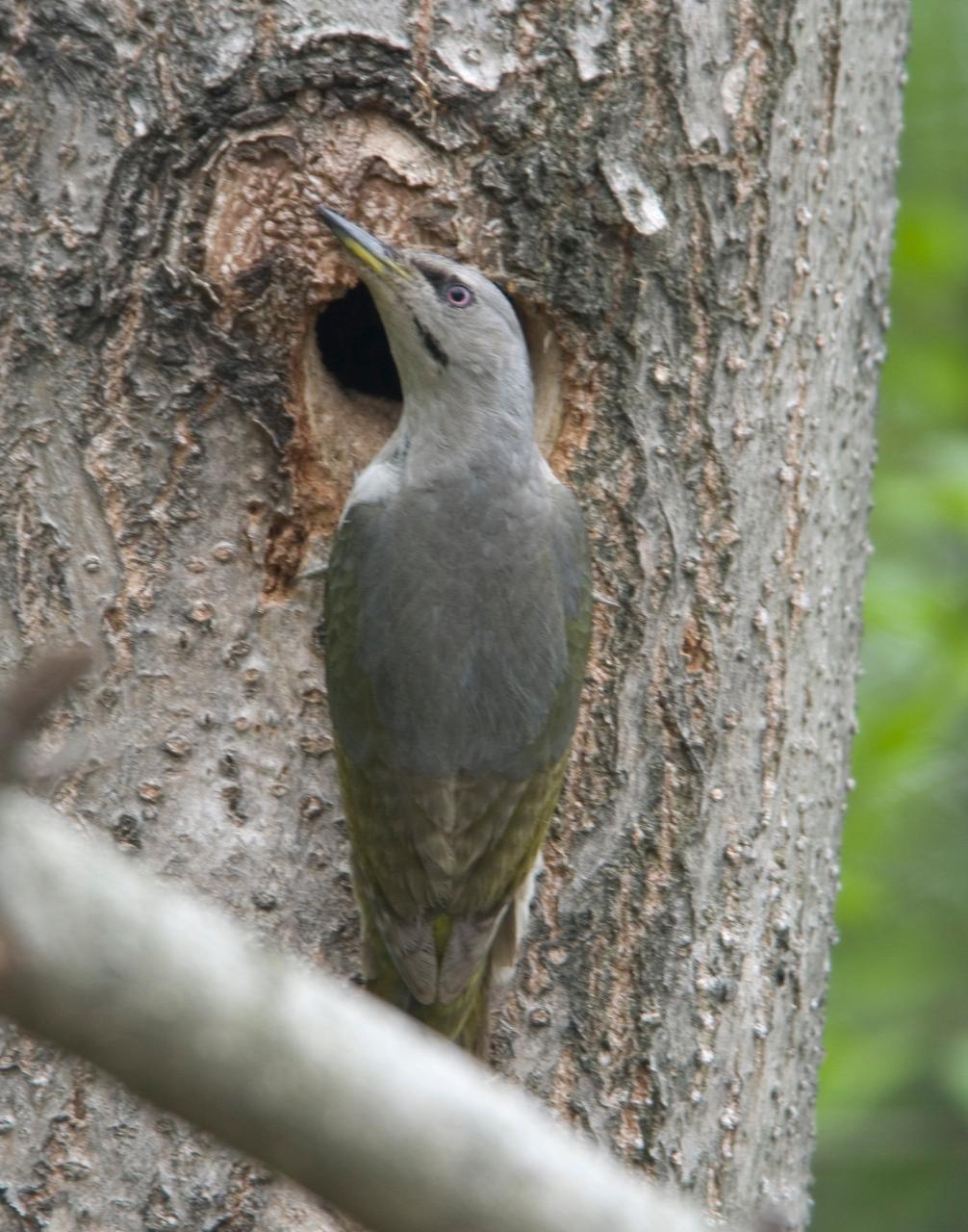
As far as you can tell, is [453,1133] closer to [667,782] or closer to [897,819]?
[667,782]

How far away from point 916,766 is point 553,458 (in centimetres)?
259

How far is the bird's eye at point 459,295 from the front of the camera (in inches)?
132

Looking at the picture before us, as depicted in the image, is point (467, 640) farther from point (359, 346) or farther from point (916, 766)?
point (916, 766)

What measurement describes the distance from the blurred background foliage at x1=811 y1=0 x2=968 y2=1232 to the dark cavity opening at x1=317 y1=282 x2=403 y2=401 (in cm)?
181

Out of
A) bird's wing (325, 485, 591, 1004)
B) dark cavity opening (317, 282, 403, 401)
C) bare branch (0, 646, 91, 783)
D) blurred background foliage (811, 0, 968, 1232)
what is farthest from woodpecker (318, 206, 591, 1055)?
bare branch (0, 646, 91, 783)

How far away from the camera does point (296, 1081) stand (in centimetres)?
121

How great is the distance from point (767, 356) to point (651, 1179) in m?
1.74

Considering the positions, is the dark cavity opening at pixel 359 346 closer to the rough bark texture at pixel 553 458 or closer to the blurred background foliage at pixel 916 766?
the rough bark texture at pixel 553 458

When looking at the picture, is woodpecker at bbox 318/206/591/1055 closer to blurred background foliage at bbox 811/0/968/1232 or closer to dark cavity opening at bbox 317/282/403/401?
dark cavity opening at bbox 317/282/403/401

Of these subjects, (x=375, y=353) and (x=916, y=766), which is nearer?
(x=375, y=353)

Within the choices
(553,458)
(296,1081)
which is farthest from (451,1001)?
(296,1081)

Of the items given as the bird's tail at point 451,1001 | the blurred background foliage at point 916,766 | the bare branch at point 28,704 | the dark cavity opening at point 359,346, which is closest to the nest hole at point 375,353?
the dark cavity opening at point 359,346

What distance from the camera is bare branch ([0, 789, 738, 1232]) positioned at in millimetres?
1177

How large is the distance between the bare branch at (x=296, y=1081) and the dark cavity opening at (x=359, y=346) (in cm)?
279
